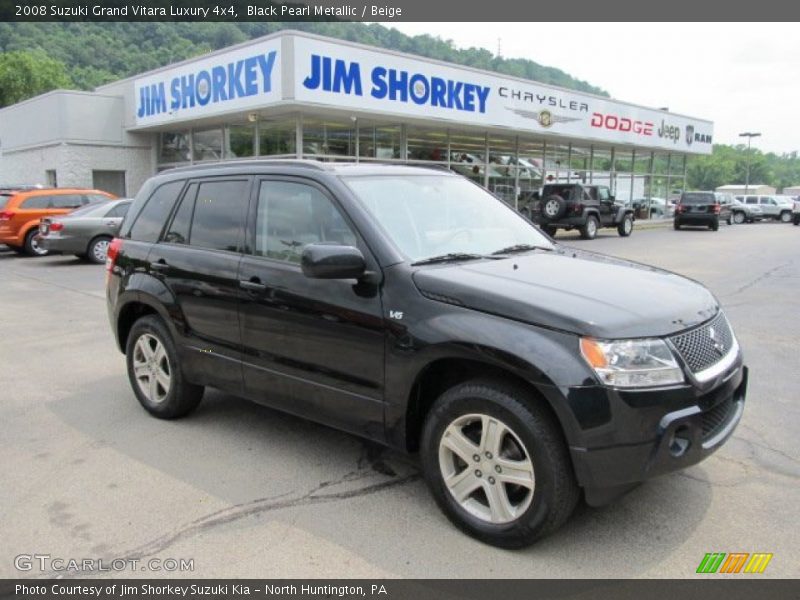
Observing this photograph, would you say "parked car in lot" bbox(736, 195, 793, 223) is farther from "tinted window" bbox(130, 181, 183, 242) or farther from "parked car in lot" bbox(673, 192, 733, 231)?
"tinted window" bbox(130, 181, 183, 242)

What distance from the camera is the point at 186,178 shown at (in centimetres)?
493

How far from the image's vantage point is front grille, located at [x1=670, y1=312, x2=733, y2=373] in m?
3.10

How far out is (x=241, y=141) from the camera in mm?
20984

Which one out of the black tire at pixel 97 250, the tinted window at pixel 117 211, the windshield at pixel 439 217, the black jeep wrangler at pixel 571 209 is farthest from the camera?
the black jeep wrangler at pixel 571 209

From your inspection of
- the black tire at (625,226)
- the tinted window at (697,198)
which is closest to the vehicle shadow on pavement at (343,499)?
the black tire at (625,226)

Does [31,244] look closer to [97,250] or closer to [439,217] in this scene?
[97,250]

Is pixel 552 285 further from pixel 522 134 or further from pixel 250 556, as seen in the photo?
pixel 522 134

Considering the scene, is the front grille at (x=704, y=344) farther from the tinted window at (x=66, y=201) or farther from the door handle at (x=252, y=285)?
the tinted window at (x=66, y=201)

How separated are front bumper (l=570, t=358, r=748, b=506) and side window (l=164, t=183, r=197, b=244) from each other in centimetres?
318

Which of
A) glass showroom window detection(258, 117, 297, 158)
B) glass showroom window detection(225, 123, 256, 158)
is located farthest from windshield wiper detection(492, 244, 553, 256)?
glass showroom window detection(225, 123, 256, 158)

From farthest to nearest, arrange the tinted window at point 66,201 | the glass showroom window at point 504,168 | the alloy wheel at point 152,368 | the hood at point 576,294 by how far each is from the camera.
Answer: the glass showroom window at point 504,168
the tinted window at point 66,201
the alloy wheel at point 152,368
the hood at point 576,294

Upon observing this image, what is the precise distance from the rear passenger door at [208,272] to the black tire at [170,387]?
0.16 m

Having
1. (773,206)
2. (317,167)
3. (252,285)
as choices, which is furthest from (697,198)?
(252,285)

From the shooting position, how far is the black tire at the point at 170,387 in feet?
15.6
